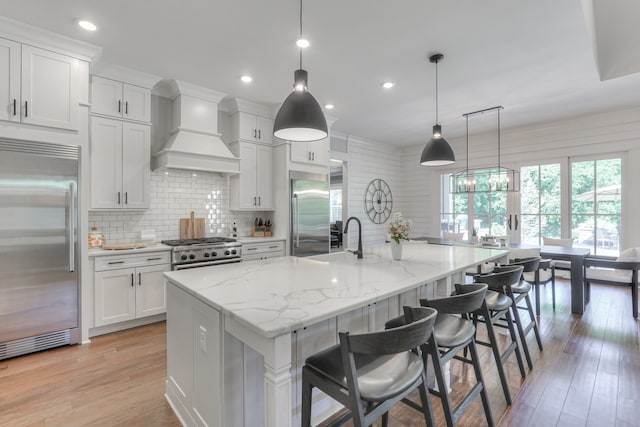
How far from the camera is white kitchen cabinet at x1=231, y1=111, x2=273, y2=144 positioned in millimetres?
4488

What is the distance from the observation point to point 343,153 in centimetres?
634

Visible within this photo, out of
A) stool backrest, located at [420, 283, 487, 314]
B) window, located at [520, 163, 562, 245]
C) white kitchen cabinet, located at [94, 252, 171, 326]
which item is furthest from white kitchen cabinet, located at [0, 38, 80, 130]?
window, located at [520, 163, 562, 245]

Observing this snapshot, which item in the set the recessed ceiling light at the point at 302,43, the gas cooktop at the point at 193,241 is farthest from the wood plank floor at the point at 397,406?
the recessed ceiling light at the point at 302,43

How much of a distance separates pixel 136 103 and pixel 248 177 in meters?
1.61

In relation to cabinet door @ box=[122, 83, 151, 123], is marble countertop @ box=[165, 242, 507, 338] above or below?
below

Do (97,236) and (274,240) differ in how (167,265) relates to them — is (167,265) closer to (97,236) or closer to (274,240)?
(97,236)

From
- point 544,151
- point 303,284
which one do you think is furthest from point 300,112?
point 544,151

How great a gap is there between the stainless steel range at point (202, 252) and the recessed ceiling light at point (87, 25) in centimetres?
220

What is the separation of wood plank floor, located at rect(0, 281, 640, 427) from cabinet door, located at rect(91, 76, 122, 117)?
95.5 inches

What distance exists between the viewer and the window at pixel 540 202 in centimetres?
564

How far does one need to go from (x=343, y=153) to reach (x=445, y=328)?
4.85m

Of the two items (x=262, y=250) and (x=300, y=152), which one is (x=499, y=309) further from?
(x=300, y=152)

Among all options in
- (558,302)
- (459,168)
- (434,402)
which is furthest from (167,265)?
(459,168)

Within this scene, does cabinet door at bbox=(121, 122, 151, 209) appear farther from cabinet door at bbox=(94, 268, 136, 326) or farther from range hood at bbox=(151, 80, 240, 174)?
cabinet door at bbox=(94, 268, 136, 326)
